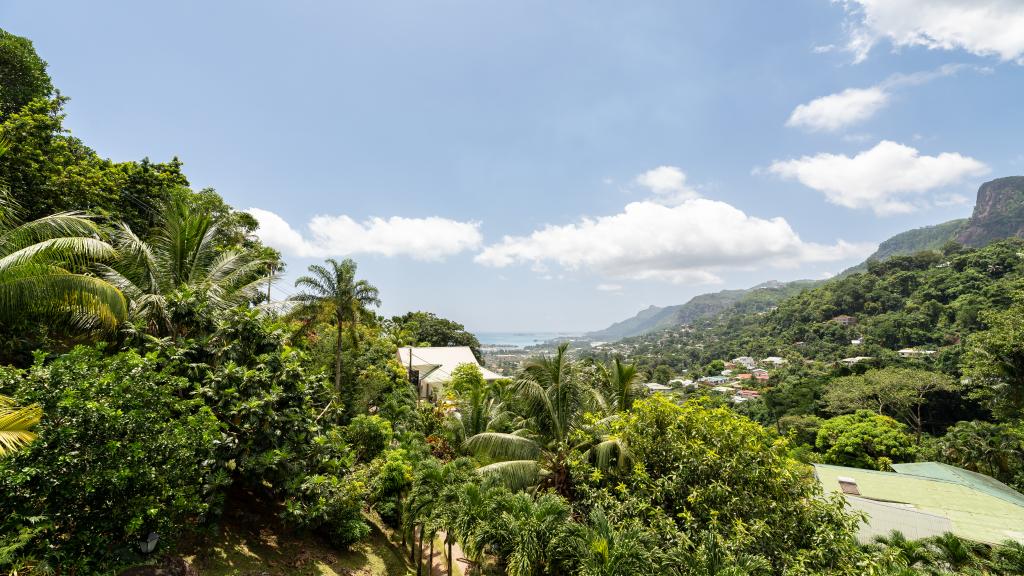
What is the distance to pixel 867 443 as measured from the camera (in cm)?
2567

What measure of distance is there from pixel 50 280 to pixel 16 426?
3.44 m

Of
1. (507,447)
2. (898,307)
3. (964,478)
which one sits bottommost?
(964,478)

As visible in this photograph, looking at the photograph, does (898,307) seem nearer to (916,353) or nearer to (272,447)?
(916,353)

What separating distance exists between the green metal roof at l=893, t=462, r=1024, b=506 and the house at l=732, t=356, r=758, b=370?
8672 centimetres

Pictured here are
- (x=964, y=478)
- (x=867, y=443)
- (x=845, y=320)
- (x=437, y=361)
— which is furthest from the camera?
(x=845, y=320)

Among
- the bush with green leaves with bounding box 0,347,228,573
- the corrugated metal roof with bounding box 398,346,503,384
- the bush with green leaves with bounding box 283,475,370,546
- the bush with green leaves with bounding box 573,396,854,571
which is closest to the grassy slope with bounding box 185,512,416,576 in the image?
the bush with green leaves with bounding box 283,475,370,546

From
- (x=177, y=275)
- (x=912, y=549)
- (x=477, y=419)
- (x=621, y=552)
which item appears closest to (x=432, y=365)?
(x=477, y=419)

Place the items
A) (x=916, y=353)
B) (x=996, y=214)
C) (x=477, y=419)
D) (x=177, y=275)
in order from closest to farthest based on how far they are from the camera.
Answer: (x=177, y=275) < (x=477, y=419) < (x=916, y=353) < (x=996, y=214)

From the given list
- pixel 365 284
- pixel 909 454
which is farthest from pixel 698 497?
pixel 909 454

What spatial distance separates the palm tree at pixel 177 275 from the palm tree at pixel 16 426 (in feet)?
12.9

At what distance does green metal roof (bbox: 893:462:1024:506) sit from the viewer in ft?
50.0

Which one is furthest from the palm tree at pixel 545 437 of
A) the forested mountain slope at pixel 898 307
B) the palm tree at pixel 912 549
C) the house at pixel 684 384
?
the house at pixel 684 384

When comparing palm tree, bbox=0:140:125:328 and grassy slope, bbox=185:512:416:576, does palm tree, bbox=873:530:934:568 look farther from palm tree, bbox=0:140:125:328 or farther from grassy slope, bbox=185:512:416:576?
palm tree, bbox=0:140:125:328

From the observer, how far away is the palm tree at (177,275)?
8562 millimetres
